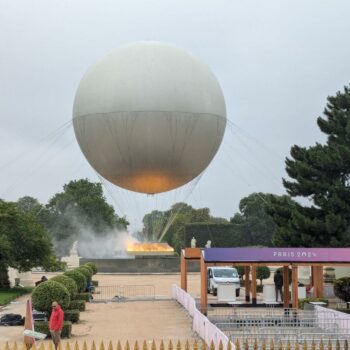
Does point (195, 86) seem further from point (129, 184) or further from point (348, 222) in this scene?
point (348, 222)

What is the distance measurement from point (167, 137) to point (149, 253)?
28.9m

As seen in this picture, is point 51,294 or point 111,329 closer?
point 51,294

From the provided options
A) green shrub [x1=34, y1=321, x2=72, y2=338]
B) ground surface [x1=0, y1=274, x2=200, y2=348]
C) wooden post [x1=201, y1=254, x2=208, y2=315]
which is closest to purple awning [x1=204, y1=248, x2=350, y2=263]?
wooden post [x1=201, y1=254, x2=208, y2=315]

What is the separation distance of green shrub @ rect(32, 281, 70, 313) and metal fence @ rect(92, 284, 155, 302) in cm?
1365

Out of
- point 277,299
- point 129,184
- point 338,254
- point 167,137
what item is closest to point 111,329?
point 338,254

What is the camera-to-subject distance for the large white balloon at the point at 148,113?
3594cm

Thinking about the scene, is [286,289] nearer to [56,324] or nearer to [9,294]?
[56,324]

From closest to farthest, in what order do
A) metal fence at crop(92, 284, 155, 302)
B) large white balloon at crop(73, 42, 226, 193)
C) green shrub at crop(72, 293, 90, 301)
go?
1. green shrub at crop(72, 293, 90, 301)
2. large white balloon at crop(73, 42, 226, 193)
3. metal fence at crop(92, 284, 155, 302)

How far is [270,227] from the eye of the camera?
353 feet

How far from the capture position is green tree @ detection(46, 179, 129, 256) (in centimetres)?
10644

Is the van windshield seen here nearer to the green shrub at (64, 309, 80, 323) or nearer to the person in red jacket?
the green shrub at (64, 309, 80, 323)

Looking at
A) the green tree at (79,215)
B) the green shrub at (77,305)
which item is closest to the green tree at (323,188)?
the green shrub at (77,305)

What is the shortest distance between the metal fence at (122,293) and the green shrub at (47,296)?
44.8ft

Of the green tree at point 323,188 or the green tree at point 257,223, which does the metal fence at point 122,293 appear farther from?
the green tree at point 257,223
